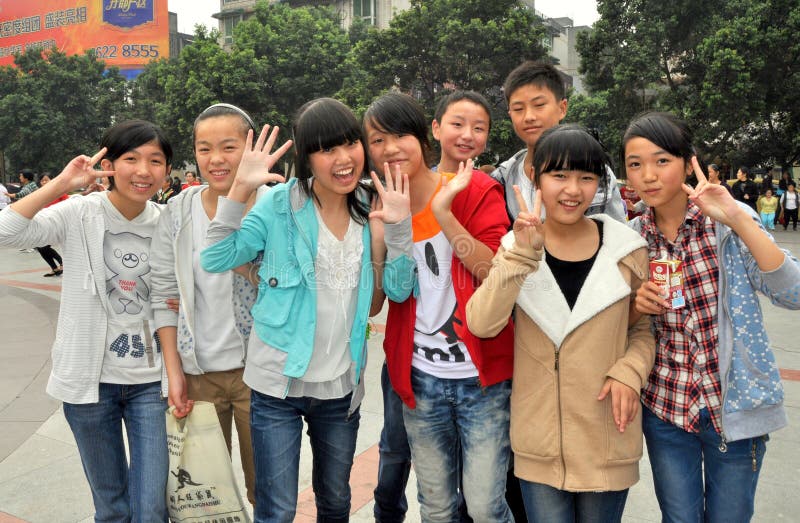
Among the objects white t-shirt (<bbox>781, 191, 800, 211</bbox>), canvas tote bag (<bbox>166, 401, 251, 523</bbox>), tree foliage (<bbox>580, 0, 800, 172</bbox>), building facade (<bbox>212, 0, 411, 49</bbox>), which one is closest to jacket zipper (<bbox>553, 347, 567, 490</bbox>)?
canvas tote bag (<bbox>166, 401, 251, 523</bbox>)

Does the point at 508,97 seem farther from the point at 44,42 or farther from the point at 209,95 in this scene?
the point at 44,42

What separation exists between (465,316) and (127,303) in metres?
1.30

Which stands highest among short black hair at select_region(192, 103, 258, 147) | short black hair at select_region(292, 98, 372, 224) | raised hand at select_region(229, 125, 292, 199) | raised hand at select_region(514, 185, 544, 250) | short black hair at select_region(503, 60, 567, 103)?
short black hair at select_region(503, 60, 567, 103)

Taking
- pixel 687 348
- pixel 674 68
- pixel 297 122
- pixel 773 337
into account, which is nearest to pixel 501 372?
pixel 687 348

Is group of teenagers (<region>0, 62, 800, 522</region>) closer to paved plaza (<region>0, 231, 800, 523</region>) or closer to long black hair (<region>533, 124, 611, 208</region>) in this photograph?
long black hair (<region>533, 124, 611, 208</region>)

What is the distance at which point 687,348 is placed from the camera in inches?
73.7

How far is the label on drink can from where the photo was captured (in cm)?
184

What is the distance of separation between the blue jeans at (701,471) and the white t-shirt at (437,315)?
2.17ft

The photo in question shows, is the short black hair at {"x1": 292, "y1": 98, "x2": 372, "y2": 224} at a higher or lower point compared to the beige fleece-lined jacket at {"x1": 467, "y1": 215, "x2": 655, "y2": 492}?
higher

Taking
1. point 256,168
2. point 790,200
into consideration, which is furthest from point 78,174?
point 790,200

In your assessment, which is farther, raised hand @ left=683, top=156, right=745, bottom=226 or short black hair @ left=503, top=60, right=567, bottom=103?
short black hair @ left=503, top=60, right=567, bottom=103

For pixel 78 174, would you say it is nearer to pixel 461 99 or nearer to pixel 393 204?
pixel 393 204

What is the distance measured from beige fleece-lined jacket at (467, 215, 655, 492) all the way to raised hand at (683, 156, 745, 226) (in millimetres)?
222

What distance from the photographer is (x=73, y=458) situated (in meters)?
3.51
